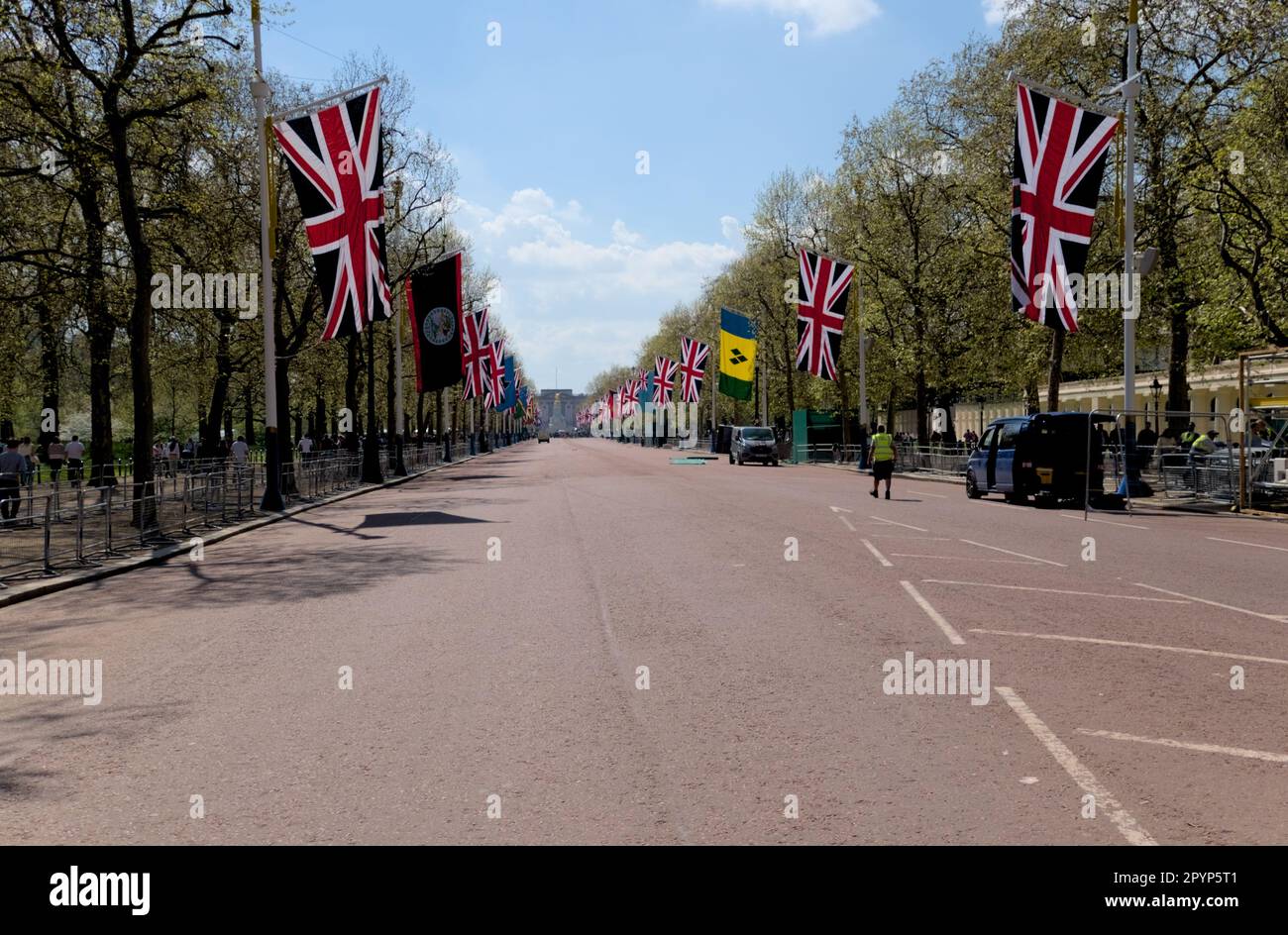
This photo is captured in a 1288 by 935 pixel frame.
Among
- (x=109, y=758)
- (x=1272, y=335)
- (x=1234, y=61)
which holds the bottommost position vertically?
(x=109, y=758)

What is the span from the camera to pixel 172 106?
70.8 ft

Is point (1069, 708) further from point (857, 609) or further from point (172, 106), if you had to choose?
point (172, 106)

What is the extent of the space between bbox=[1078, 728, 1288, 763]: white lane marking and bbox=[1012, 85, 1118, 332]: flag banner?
2080 cm

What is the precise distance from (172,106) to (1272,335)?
26.0 metres

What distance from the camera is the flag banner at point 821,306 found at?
4366cm

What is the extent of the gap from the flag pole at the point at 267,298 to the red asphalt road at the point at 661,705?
38.5 feet

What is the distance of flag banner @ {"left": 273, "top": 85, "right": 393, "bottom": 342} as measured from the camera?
23578mm

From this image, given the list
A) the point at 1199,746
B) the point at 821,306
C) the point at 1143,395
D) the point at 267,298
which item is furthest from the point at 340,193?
the point at 1143,395

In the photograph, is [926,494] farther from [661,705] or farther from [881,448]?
[661,705]

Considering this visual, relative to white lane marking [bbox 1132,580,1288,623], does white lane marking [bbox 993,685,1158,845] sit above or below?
above

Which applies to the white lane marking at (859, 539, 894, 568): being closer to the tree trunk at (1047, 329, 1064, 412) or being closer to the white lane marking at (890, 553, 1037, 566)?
the white lane marking at (890, 553, 1037, 566)

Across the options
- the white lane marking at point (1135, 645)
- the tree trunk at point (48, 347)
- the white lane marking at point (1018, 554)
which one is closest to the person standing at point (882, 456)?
the white lane marking at point (1018, 554)

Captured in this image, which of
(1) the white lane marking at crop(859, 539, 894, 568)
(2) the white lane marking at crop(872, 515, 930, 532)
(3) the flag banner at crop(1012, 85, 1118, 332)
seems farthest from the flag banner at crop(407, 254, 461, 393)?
(1) the white lane marking at crop(859, 539, 894, 568)
